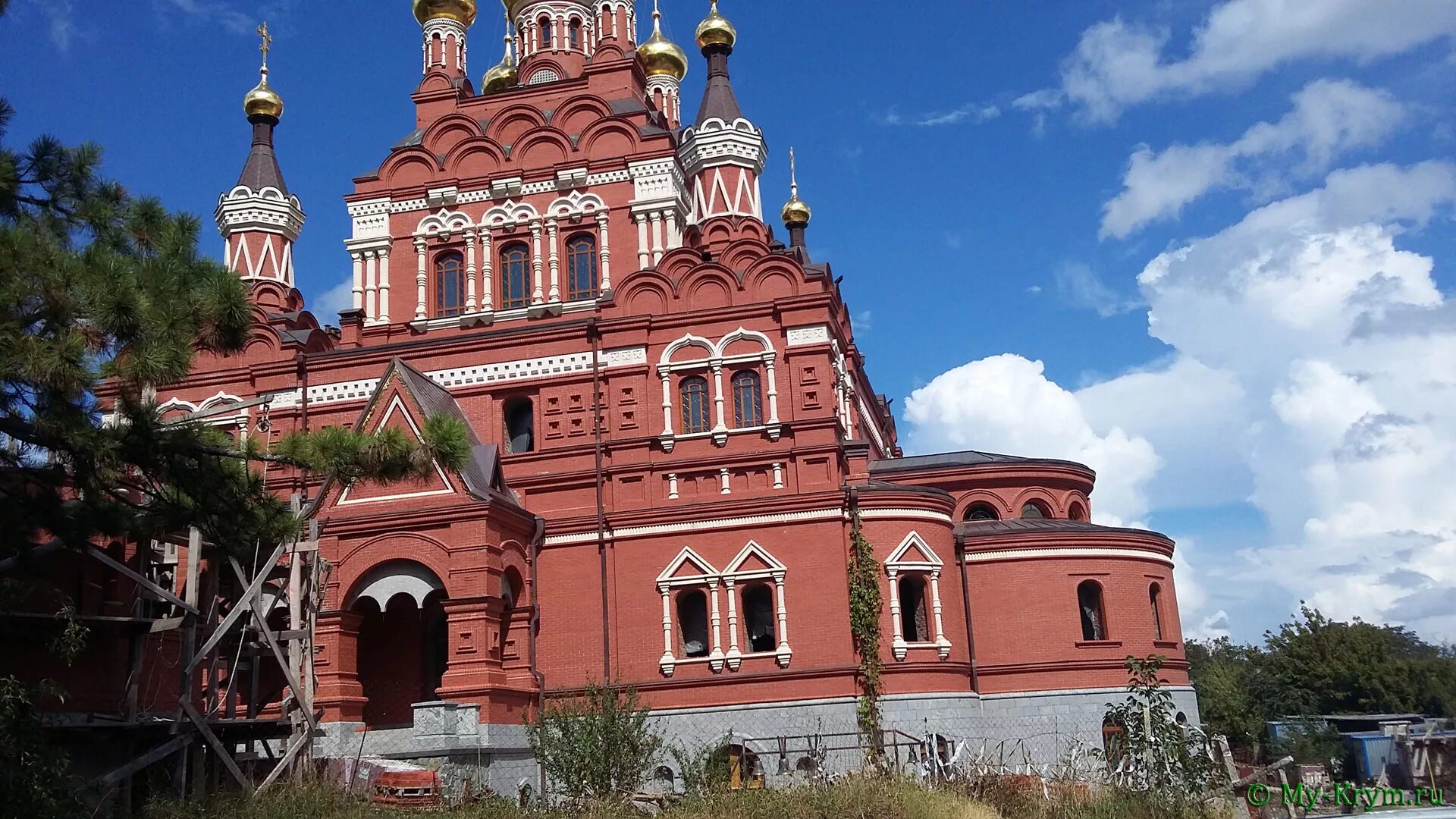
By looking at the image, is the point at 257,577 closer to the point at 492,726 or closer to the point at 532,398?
the point at 492,726

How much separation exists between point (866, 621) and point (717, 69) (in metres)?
13.3

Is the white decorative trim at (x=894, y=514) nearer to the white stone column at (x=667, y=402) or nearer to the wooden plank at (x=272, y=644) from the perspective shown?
the white stone column at (x=667, y=402)

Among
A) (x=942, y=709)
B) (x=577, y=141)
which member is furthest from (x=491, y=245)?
(x=942, y=709)

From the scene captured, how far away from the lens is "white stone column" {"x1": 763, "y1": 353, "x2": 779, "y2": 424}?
899 inches

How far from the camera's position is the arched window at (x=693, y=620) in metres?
22.5

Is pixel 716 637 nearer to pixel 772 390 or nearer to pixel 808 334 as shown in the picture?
pixel 772 390

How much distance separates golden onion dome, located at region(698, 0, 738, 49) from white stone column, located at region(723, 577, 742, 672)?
43.5 ft

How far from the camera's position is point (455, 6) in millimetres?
30422

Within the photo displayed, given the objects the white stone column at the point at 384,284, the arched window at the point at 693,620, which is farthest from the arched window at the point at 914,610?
the white stone column at the point at 384,284

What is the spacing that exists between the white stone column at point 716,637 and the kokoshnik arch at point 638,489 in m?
0.05

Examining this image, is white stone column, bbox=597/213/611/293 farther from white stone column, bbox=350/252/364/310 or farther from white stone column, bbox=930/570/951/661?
white stone column, bbox=930/570/951/661

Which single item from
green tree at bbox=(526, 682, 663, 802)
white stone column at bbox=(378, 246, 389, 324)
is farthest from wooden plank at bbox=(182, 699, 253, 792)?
white stone column at bbox=(378, 246, 389, 324)

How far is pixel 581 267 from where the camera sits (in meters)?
26.4

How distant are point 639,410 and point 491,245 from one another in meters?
5.72
